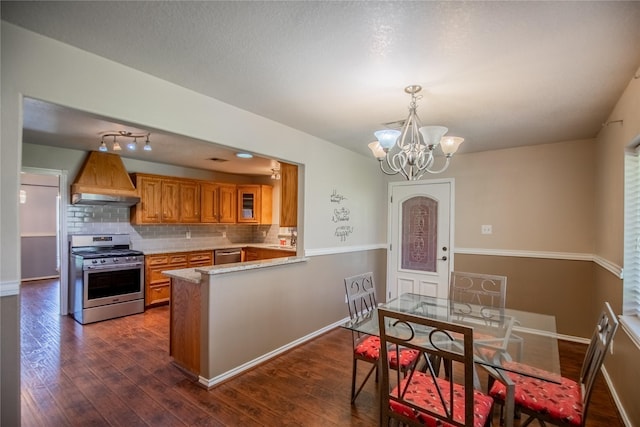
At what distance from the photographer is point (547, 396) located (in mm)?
1688

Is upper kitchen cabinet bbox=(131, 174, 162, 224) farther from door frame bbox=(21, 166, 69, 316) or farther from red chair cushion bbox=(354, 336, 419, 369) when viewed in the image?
red chair cushion bbox=(354, 336, 419, 369)

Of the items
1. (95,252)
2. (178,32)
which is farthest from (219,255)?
(178,32)

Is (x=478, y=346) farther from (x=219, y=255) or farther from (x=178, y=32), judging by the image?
(x=219, y=255)

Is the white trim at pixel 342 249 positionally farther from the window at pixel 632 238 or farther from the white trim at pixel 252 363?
the window at pixel 632 238

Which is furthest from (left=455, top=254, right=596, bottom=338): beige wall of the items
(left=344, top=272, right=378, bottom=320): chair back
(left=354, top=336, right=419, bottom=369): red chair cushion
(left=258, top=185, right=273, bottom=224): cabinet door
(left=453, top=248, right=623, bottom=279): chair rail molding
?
(left=258, top=185, right=273, bottom=224): cabinet door

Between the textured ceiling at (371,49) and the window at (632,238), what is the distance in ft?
1.88

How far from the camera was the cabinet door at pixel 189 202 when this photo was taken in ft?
17.4

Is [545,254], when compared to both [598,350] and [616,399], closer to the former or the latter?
[616,399]

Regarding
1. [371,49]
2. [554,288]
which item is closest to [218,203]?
[371,49]

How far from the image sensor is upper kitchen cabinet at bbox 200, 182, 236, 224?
561cm

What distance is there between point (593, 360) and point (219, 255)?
16.9ft

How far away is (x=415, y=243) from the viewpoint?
15.1ft

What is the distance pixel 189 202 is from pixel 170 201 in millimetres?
318

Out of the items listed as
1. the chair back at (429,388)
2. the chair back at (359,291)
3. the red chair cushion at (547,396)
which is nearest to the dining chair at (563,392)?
the red chair cushion at (547,396)
